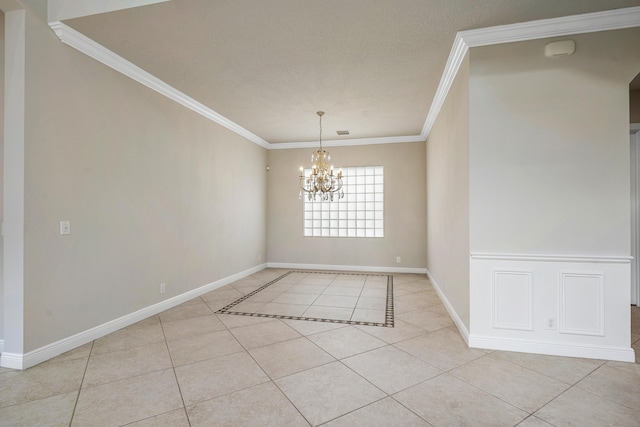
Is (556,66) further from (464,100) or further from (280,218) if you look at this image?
(280,218)

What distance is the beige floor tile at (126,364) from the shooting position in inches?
91.9

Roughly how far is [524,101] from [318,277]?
176 inches

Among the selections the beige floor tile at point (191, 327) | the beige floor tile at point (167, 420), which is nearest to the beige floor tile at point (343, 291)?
the beige floor tile at point (191, 327)

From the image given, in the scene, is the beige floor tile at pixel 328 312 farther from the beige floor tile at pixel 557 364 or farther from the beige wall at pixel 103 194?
the beige wall at pixel 103 194

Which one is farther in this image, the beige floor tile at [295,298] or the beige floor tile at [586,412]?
the beige floor tile at [295,298]

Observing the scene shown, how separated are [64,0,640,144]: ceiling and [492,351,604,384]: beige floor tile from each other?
2.89 meters

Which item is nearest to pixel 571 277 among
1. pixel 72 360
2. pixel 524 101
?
pixel 524 101

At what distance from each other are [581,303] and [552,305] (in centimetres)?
22

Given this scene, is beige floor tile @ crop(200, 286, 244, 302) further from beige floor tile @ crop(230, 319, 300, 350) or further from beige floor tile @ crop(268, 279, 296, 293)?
beige floor tile @ crop(230, 319, 300, 350)

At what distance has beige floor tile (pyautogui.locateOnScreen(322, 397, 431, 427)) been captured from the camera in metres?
1.79

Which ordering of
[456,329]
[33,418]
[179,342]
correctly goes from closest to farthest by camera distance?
[33,418] < [179,342] < [456,329]

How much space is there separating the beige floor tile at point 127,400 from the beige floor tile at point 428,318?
253 cm

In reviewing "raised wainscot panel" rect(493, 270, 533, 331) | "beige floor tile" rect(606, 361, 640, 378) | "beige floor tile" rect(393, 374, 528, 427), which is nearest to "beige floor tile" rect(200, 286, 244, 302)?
"beige floor tile" rect(393, 374, 528, 427)

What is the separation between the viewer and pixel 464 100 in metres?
3.01
